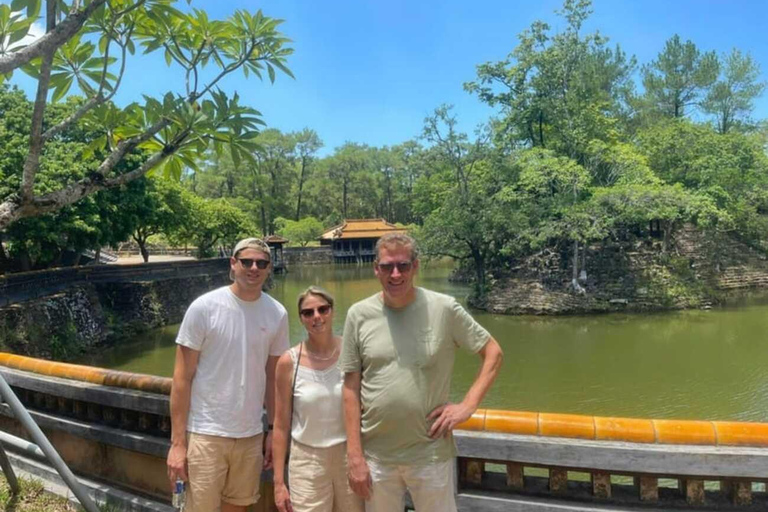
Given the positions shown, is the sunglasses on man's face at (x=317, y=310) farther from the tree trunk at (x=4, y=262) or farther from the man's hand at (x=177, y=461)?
the tree trunk at (x=4, y=262)

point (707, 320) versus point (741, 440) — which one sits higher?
point (741, 440)

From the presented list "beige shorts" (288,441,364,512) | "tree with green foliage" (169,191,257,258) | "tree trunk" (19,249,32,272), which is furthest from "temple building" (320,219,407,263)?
"beige shorts" (288,441,364,512)

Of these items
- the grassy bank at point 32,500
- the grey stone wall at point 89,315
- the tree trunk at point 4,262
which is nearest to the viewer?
the grassy bank at point 32,500

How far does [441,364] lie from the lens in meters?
1.82

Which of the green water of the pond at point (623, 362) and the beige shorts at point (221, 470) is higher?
the beige shorts at point (221, 470)

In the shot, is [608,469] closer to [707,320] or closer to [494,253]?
[707,320]

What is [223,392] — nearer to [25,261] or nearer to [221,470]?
[221,470]

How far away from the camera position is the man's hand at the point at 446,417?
5.83 feet

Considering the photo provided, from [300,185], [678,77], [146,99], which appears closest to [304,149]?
[300,185]

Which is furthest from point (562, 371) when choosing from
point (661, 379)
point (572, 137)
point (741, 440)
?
point (572, 137)

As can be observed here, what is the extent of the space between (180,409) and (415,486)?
0.96 m

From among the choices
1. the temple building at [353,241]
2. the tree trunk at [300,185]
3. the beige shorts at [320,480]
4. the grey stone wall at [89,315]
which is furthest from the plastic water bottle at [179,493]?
the tree trunk at [300,185]

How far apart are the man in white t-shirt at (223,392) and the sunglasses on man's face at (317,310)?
243 mm

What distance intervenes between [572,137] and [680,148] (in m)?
4.56
